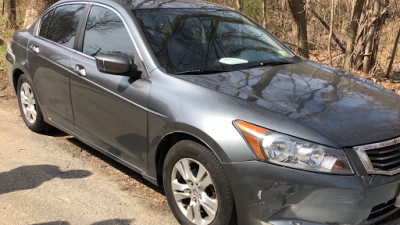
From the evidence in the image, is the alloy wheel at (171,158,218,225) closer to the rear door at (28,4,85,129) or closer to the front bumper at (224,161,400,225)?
the front bumper at (224,161,400,225)

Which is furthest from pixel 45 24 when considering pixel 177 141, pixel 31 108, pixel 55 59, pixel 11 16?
pixel 11 16

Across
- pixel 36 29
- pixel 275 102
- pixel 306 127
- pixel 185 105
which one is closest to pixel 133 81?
pixel 185 105

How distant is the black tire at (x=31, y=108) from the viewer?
17.2 ft

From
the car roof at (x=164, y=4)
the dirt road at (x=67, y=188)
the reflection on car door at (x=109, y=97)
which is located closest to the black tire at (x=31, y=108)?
the dirt road at (x=67, y=188)

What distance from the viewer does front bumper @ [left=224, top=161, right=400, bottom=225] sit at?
8.47 feet

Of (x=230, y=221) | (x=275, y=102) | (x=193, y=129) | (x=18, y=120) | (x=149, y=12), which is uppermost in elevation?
(x=149, y=12)

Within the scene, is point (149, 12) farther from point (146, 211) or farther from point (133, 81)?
point (146, 211)

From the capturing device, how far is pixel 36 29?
5.24 metres

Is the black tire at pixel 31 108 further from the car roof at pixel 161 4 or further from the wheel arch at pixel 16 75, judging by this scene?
the car roof at pixel 161 4

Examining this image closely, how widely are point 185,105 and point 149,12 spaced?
1280 millimetres

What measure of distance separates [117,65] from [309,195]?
1.81 metres

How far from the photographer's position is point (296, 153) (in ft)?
8.75

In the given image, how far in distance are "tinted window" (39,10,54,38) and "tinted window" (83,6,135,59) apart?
976mm

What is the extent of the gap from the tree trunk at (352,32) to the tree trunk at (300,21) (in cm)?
78
